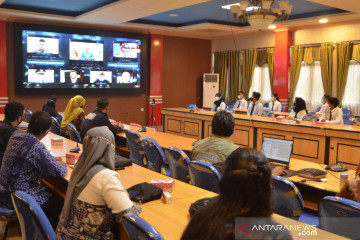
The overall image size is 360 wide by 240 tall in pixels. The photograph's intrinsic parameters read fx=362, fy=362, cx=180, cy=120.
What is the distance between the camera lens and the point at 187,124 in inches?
332

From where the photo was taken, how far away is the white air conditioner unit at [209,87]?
12523 mm

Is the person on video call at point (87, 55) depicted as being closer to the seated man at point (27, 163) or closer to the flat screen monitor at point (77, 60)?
the flat screen monitor at point (77, 60)

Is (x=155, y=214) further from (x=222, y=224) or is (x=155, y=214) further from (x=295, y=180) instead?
(x=295, y=180)


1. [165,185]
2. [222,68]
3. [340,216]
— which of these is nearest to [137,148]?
[165,185]

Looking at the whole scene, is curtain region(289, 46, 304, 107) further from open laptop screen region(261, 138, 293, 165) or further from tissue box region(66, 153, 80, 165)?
tissue box region(66, 153, 80, 165)

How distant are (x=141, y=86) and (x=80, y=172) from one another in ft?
30.8

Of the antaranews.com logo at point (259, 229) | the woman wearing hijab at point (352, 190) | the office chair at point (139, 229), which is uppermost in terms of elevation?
the antaranews.com logo at point (259, 229)

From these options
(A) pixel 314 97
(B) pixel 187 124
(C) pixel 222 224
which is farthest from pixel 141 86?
(C) pixel 222 224

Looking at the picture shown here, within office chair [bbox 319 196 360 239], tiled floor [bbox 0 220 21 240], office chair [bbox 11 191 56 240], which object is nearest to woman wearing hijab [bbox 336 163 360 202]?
office chair [bbox 319 196 360 239]

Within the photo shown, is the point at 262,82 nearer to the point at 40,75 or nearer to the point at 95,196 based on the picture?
the point at 40,75

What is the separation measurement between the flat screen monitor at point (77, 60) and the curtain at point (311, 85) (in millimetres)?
4707

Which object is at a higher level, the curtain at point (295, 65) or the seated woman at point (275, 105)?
the curtain at point (295, 65)

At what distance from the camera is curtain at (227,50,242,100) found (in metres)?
12.1

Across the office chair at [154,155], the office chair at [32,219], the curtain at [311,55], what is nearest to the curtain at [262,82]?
the curtain at [311,55]
